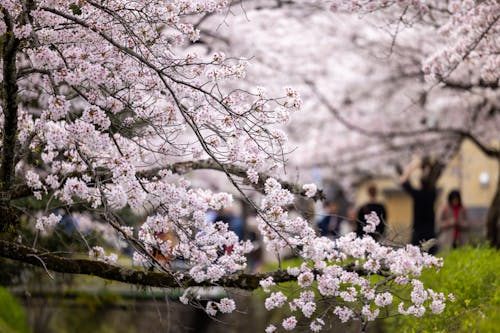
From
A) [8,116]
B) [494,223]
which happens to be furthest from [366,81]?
[8,116]

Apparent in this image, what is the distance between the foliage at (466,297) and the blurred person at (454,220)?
10.9 ft

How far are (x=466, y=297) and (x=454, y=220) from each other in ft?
19.1

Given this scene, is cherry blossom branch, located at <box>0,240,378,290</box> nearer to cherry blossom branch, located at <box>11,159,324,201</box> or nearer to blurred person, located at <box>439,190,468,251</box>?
cherry blossom branch, located at <box>11,159,324,201</box>

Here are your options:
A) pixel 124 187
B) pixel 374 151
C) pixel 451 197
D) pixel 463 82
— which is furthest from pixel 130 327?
pixel 374 151

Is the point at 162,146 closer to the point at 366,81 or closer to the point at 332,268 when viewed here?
the point at 332,268

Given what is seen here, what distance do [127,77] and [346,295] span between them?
2233 millimetres

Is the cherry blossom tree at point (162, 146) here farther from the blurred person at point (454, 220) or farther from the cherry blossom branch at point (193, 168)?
the blurred person at point (454, 220)

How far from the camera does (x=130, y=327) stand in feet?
42.7

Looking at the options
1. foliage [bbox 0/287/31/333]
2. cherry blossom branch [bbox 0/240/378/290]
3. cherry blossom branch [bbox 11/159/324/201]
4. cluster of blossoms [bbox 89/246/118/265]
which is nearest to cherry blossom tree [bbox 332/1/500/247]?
cherry blossom branch [bbox 11/159/324/201]

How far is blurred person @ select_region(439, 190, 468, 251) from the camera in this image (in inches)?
505

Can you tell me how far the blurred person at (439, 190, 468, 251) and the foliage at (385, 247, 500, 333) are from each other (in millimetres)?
3316

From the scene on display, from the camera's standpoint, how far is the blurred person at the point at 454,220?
12.8 m

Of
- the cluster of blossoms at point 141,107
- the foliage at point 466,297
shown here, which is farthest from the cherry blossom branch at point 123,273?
the foliage at point 466,297

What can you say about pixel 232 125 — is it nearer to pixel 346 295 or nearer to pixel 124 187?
pixel 124 187
